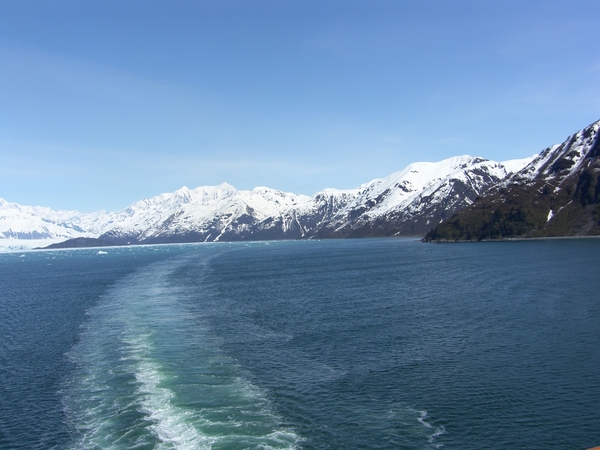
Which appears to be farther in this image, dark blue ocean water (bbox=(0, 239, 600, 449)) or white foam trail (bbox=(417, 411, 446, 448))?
dark blue ocean water (bbox=(0, 239, 600, 449))

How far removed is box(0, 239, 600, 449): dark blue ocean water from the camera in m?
33.4

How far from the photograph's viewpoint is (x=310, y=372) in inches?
1818

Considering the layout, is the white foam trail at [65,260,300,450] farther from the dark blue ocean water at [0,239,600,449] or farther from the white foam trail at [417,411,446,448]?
the white foam trail at [417,411,446,448]

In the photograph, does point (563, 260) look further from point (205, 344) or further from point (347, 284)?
point (205, 344)

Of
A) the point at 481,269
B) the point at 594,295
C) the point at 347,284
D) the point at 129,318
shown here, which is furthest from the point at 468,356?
the point at 481,269

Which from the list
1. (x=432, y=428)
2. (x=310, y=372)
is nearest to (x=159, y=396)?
(x=310, y=372)

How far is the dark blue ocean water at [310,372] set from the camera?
1315 inches

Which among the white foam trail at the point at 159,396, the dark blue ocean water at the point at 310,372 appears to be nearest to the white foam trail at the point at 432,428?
the dark blue ocean water at the point at 310,372

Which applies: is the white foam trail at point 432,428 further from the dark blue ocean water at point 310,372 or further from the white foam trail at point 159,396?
the white foam trail at point 159,396

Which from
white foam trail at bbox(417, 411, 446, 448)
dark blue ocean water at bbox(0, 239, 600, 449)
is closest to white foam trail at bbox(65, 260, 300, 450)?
dark blue ocean water at bbox(0, 239, 600, 449)

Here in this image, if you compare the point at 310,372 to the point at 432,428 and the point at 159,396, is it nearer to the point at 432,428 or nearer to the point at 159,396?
the point at 159,396

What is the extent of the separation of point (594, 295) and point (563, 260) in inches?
2938

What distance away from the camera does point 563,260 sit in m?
148

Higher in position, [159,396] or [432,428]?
[159,396]
